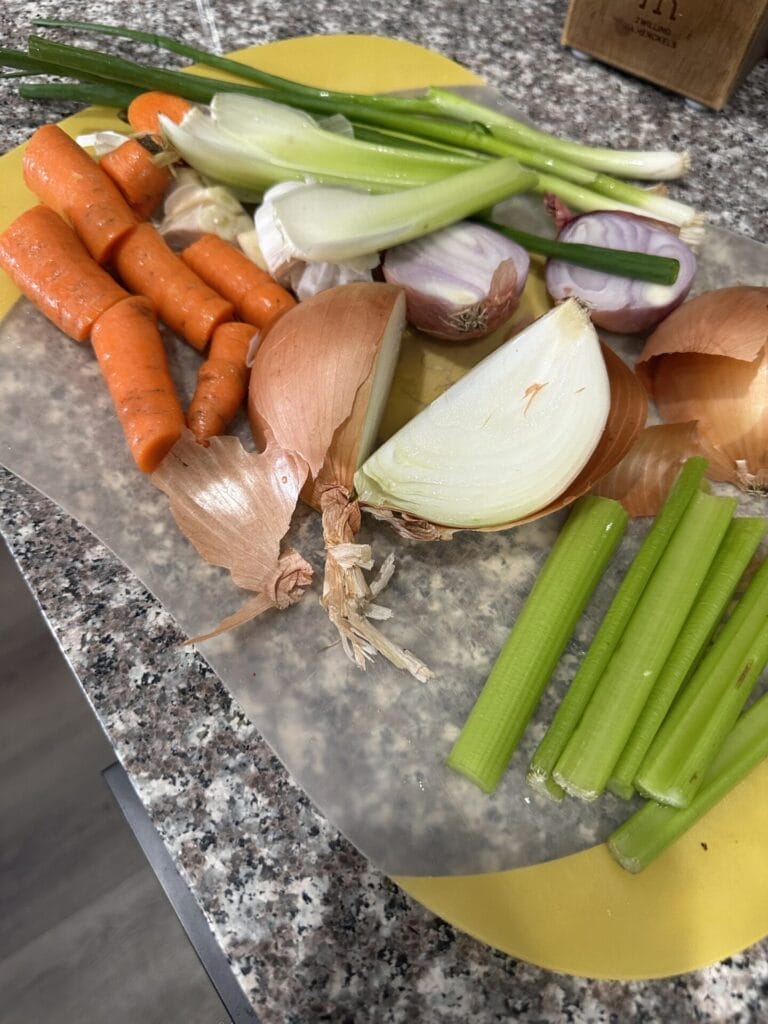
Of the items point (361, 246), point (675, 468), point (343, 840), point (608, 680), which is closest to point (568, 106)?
point (361, 246)

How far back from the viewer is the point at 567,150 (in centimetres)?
134

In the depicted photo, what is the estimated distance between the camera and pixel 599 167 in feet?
4.45

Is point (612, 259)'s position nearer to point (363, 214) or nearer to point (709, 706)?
point (363, 214)

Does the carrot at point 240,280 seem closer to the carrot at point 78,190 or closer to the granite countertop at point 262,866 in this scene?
the carrot at point 78,190

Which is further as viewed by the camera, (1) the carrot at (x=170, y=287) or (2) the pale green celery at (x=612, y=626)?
(1) the carrot at (x=170, y=287)

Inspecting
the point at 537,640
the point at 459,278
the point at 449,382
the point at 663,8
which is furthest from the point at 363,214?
the point at 663,8

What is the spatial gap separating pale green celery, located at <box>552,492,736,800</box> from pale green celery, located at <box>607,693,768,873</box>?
54 millimetres

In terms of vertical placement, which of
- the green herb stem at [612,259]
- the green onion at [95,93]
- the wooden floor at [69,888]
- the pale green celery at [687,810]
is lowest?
the wooden floor at [69,888]

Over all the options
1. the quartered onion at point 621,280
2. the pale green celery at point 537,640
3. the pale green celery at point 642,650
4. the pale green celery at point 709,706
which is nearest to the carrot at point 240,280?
the quartered onion at point 621,280

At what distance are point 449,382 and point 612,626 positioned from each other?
45cm

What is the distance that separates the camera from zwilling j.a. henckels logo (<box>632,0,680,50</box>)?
52.4 inches

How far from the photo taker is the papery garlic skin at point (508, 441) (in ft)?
2.96

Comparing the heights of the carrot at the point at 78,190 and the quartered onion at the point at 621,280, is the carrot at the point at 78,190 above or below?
below

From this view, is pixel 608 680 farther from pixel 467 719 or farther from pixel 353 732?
pixel 353 732
